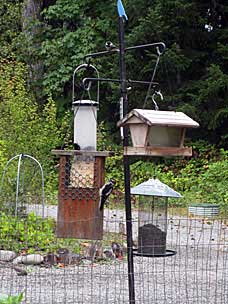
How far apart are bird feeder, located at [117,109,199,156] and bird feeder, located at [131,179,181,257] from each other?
70.3 inches

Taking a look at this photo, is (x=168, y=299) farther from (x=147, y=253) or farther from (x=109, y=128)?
(x=109, y=128)

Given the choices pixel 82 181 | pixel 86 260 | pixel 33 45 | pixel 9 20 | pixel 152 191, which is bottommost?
pixel 86 260

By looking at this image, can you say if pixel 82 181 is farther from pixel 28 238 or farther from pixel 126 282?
pixel 126 282

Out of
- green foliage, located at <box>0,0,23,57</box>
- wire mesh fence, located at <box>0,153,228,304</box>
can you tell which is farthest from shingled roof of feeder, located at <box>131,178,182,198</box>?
green foliage, located at <box>0,0,23,57</box>

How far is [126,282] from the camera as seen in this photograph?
21.1 feet

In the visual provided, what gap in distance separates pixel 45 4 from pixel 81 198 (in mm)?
14378

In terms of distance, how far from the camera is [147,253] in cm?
574

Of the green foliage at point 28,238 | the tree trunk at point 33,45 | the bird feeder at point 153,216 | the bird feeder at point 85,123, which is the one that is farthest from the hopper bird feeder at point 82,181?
the tree trunk at point 33,45

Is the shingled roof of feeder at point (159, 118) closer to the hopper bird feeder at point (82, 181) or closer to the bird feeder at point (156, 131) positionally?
the bird feeder at point (156, 131)

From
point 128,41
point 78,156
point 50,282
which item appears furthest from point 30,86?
point 50,282

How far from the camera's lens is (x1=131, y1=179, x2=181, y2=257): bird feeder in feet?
19.6

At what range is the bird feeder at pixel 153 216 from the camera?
597 centimetres

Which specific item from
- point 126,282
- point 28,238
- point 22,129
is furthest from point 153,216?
point 22,129

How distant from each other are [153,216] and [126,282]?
69 centimetres
